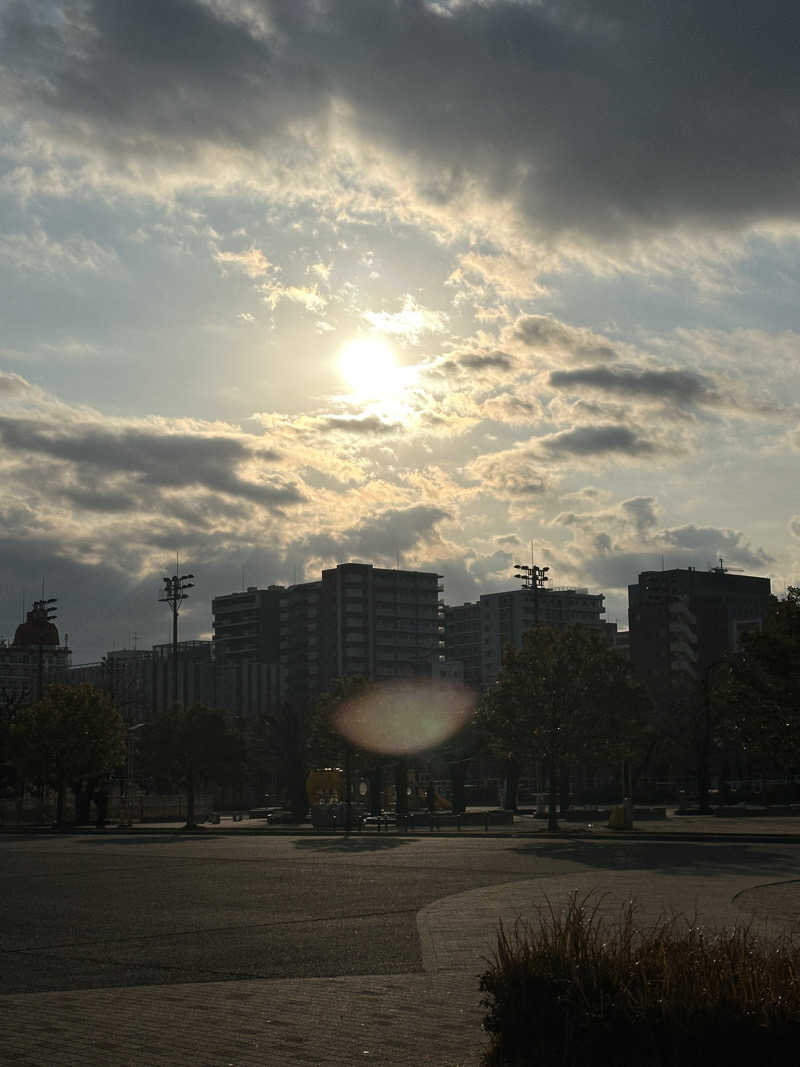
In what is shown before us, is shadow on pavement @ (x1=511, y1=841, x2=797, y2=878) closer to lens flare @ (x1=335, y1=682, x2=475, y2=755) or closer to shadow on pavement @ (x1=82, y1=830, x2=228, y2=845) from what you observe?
shadow on pavement @ (x1=82, y1=830, x2=228, y2=845)

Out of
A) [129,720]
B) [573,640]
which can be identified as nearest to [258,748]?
[129,720]

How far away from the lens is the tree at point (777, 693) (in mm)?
20281

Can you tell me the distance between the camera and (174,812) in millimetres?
79188

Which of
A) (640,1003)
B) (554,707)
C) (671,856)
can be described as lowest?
(671,856)

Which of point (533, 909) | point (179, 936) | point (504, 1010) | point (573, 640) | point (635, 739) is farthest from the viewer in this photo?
point (635, 739)

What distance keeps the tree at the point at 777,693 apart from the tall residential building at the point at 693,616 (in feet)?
448

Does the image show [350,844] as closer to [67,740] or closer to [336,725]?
[336,725]

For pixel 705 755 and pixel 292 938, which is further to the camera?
pixel 705 755

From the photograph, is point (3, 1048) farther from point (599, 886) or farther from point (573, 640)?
point (573, 640)

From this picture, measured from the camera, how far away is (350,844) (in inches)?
1679

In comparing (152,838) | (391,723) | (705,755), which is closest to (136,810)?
(391,723)

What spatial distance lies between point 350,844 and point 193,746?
27.1 m

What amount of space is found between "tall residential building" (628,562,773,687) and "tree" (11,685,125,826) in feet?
328

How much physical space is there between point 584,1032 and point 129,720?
9377 centimetres
